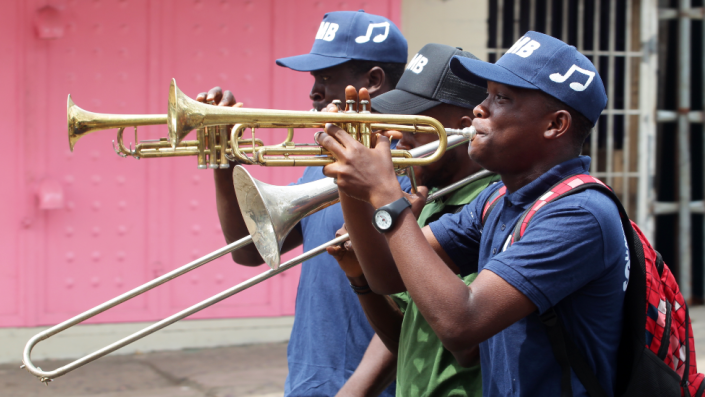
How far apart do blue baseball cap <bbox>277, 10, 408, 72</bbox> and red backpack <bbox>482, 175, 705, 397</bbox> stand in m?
1.29

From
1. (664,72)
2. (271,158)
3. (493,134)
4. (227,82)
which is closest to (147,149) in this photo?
(271,158)

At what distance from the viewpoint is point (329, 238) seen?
2.47 metres

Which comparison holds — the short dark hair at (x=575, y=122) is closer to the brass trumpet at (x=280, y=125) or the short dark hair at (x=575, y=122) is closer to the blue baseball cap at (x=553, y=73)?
the blue baseball cap at (x=553, y=73)

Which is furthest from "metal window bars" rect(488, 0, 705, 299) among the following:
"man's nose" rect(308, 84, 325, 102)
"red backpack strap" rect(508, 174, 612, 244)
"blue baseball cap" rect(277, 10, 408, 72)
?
"red backpack strap" rect(508, 174, 612, 244)

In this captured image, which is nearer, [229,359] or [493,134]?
[493,134]

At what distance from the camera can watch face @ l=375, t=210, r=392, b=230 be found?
5.25 feet

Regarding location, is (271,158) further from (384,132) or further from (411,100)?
(411,100)

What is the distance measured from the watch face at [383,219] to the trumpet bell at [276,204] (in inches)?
20.0

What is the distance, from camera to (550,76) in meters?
1.72

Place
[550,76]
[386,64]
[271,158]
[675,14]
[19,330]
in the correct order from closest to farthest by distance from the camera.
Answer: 1. [550,76]
2. [271,158]
3. [386,64]
4. [19,330]
5. [675,14]

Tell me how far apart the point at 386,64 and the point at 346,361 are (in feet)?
3.83

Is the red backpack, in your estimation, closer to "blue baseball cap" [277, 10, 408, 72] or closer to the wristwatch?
the wristwatch

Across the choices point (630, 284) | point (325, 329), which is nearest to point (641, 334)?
point (630, 284)

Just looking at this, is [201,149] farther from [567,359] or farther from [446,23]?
[446,23]
